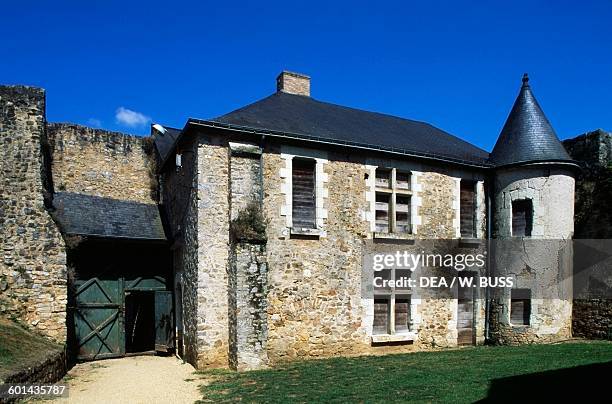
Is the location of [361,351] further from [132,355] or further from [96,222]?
[96,222]

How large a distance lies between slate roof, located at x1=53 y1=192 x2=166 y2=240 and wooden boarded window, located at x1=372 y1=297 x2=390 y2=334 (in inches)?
227

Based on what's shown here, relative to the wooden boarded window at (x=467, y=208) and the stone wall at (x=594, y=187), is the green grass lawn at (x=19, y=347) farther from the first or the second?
the stone wall at (x=594, y=187)

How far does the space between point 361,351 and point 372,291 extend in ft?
4.61

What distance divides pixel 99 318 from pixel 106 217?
2580mm

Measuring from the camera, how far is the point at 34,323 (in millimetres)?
9867

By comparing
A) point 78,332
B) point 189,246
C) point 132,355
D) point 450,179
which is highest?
point 450,179

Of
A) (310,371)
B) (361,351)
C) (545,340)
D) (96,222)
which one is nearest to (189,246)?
(96,222)

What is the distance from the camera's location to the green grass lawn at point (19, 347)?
7570mm

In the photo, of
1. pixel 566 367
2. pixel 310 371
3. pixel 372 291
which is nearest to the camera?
pixel 566 367

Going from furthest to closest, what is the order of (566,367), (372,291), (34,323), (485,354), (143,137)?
(143,137) < (372,291) < (485,354) < (34,323) < (566,367)

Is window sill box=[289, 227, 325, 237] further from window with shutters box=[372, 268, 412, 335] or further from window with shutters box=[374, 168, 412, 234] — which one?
window with shutters box=[372, 268, 412, 335]

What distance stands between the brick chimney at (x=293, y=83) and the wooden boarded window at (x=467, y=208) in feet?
18.0

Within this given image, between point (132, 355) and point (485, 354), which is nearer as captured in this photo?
point (485, 354)

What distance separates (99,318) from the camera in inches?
470
